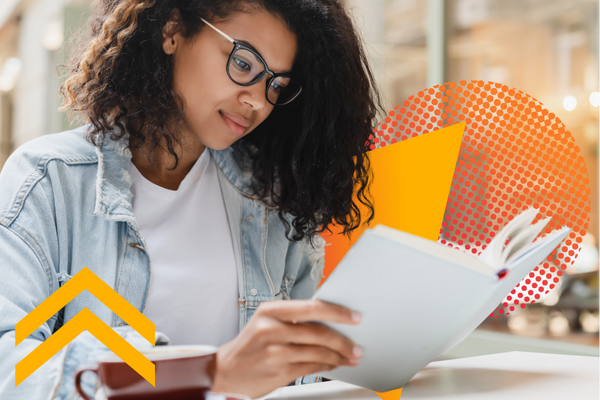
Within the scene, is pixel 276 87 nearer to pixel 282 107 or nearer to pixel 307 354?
pixel 282 107

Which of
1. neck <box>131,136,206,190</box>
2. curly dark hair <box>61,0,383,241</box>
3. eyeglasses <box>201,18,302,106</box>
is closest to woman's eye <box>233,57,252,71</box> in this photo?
eyeglasses <box>201,18,302,106</box>

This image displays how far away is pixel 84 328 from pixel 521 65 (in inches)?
80.9

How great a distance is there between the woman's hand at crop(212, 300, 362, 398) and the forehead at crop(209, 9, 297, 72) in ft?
1.93

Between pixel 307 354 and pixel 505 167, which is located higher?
pixel 505 167

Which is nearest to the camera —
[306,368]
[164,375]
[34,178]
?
[164,375]

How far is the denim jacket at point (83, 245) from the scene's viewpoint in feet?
2.11

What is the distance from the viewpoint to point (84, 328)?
0.69 metres

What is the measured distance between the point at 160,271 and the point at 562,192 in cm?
79

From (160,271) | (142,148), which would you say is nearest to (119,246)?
(160,271)

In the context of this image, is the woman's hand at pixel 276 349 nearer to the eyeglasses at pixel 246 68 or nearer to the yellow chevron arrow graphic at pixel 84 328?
the yellow chevron arrow graphic at pixel 84 328

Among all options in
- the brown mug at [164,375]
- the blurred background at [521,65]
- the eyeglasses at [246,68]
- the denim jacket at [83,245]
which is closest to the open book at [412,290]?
the brown mug at [164,375]

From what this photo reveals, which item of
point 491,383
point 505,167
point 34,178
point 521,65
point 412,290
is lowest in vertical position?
point 491,383

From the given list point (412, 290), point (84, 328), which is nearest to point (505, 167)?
point (412, 290)

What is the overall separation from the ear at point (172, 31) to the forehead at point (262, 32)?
8 cm
